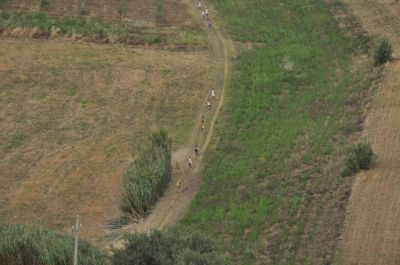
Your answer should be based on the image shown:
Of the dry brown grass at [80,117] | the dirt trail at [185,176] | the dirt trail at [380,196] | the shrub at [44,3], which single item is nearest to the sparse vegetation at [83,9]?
the shrub at [44,3]

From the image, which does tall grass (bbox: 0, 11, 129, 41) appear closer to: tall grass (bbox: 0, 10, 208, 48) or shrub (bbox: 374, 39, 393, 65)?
tall grass (bbox: 0, 10, 208, 48)

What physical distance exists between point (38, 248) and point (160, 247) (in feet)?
19.3

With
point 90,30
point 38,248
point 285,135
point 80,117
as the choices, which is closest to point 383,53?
point 285,135

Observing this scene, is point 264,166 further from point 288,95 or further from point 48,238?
point 48,238

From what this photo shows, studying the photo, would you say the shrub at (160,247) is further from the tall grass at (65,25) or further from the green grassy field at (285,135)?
the tall grass at (65,25)

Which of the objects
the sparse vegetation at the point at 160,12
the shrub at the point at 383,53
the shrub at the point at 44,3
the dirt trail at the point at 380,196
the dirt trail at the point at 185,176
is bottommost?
the dirt trail at the point at 185,176

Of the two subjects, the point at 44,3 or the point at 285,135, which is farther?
the point at 44,3

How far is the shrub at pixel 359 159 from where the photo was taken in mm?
36406

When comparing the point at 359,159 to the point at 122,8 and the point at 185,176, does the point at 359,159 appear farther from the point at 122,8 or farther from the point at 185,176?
the point at 122,8

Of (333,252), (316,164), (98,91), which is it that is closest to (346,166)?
(316,164)

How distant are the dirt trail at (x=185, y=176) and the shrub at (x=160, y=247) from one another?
7649 millimetres

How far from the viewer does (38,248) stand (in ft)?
101

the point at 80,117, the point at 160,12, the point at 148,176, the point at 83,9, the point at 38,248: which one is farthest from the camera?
the point at 160,12

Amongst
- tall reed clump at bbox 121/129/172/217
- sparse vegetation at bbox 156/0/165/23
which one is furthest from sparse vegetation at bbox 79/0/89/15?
tall reed clump at bbox 121/129/172/217
